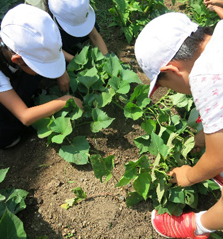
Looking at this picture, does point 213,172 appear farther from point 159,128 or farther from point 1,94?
point 1,94

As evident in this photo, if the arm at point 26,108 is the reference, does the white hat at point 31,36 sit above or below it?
above

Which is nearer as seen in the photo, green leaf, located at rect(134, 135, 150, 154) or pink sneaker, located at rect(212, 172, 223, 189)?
pink sneaker, located at rect(212, 172, 223, 189)

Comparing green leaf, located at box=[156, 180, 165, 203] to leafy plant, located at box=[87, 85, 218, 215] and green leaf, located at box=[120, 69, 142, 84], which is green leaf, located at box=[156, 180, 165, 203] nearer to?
leafy plant, located at box=[87, 85, 218, 215]

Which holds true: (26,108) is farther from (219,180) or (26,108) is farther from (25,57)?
(219,180)

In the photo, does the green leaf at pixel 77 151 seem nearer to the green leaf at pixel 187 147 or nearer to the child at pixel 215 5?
the green leaf at pixel 187 147

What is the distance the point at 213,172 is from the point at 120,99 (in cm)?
90

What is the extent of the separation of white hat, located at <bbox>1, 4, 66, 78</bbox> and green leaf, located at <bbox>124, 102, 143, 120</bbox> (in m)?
0.52

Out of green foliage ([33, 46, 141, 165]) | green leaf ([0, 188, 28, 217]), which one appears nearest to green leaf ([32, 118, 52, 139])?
green foliage ([33, 46, 141, 165])

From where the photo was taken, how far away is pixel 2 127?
1.79 m

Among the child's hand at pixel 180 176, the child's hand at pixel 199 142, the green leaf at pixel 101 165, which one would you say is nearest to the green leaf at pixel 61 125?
the green leaf at pixel 101 165

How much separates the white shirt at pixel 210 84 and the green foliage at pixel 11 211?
82cm

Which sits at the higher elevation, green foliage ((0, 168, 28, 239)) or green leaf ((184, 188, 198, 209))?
green foliage ((0, 168, 28, 239))

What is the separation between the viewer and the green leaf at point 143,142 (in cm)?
166

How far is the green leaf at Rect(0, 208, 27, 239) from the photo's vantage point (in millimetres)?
1135
